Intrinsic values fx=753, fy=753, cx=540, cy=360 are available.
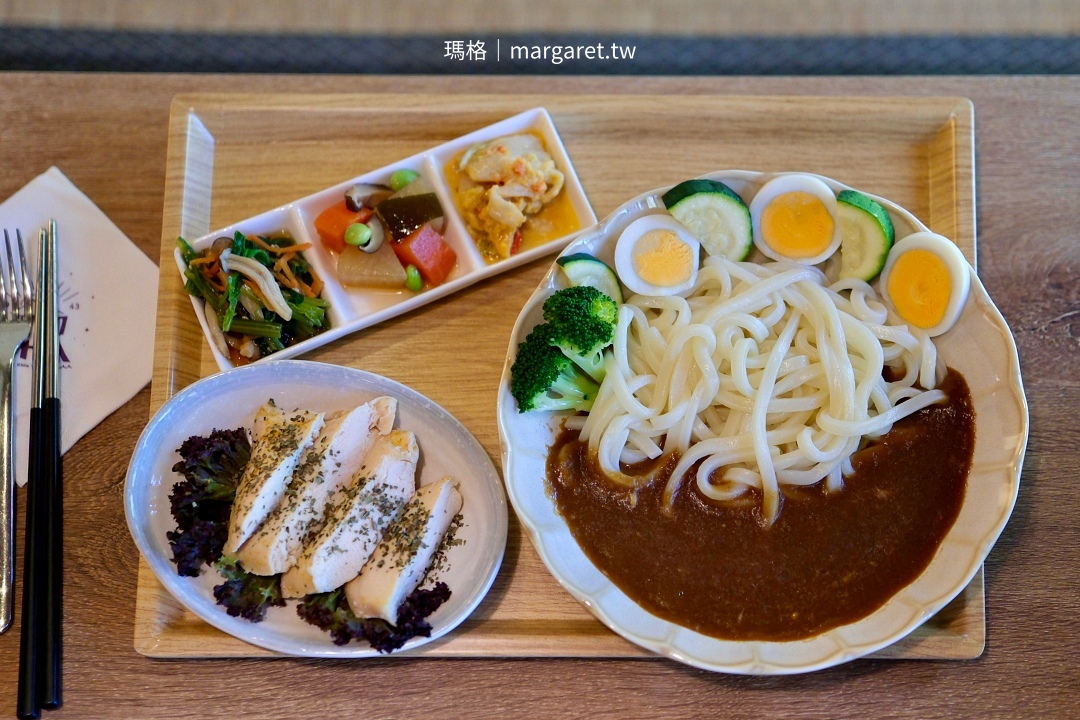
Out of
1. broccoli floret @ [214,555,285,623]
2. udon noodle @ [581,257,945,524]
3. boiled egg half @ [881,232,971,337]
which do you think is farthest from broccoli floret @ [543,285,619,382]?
broccoli floret @ [214,555,285,623]

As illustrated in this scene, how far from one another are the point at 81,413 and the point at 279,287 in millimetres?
980

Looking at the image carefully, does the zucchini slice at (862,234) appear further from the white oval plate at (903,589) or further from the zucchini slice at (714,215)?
the zucchini slice at (714,215)

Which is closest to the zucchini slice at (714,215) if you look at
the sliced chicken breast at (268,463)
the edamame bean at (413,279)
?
the edamame bean at (413,279)

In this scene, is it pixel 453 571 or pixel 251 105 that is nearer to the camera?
pixel 453 571

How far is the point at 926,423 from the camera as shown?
2.77m

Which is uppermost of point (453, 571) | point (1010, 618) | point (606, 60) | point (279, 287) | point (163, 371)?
point (606, 60)

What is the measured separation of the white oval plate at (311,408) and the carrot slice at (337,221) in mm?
564

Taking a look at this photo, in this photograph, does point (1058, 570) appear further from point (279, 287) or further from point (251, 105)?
point (251, 105)

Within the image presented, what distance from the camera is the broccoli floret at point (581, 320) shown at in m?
2.58

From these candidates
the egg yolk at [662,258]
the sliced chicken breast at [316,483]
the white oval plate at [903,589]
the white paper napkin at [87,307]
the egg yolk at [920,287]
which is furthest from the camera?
the white paper napkin at [87,307]

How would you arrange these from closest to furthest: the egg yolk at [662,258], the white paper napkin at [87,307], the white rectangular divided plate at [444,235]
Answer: the egg yolk at [662,258], the white rectangular divided plate at [444,235], the white paper napkin at [87,307]

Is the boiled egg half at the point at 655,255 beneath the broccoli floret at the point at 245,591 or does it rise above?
above

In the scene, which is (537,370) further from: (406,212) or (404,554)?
(406,212)

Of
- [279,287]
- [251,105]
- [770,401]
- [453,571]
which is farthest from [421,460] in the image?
[251,105]
